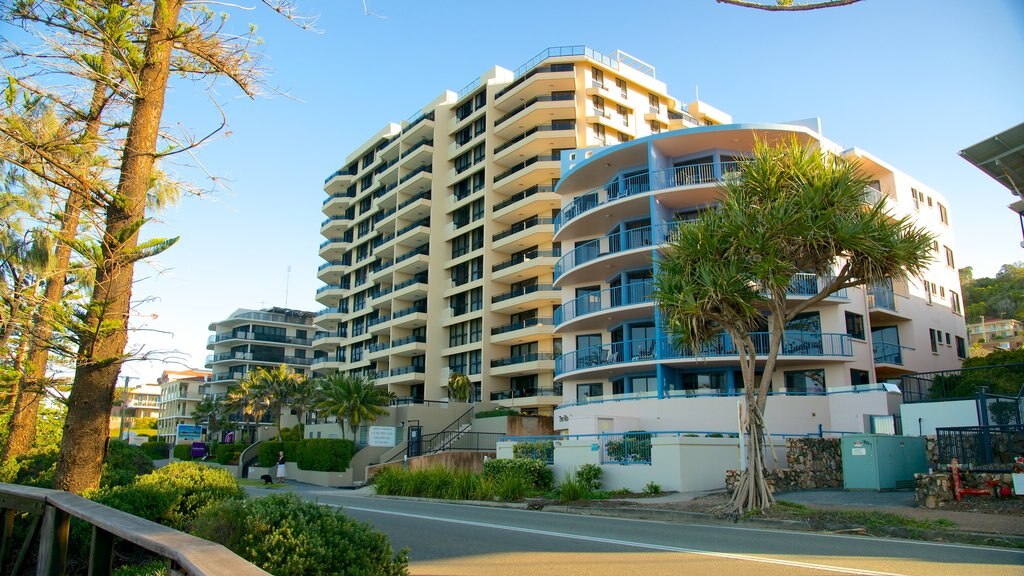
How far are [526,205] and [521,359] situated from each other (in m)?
11.2

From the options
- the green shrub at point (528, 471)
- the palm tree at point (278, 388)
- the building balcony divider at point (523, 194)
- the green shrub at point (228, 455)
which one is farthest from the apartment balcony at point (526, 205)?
the green shrub at point (528, 471)

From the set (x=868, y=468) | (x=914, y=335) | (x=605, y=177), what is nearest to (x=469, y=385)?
(x=605, y=177)

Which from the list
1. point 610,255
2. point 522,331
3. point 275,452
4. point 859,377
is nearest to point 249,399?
point 275,452

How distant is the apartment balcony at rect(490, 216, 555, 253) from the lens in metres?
50.9

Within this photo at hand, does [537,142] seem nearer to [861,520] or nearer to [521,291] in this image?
[521,291]

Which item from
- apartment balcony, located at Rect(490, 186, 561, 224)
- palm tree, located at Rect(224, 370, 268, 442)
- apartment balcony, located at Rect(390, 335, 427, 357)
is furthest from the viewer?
palm tree, located at Rect(224, 370, 268, 442)

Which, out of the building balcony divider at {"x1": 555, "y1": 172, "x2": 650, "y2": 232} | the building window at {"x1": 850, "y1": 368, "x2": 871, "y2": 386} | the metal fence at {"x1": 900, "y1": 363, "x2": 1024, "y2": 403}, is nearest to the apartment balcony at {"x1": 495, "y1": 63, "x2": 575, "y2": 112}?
the building balcony divider at {"x1": 555, "y1": 172, "x2": 650, "y2": 232}

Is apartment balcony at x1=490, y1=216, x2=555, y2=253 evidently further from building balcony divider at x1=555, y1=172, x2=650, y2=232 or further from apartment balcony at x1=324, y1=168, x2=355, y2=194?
apartment balcony at x1=324, y1=168, x2=355, y2=194

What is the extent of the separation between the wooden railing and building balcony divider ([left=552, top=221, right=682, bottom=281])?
92.6 feet

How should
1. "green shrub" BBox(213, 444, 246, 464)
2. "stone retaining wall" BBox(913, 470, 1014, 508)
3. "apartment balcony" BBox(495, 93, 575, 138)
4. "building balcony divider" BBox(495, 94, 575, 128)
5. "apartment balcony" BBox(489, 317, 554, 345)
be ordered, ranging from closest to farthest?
"stone retaining wall" BBox(913, 470, 1014, 508) → "apartment balcony" BBox(489, 317, 554, 345) → "apartment balcony" BBox(495, 93, 575, 138) → "building balcony divider" BBox(495, 94, 575, 128) → "green shrub" BBox(213, 444, 246, 464)

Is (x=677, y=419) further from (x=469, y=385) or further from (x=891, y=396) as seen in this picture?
(x=469, y=385)

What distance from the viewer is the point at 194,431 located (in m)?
83.2

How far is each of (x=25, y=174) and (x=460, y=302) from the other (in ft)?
151

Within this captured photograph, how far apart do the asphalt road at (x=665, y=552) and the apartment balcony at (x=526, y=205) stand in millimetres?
38887
